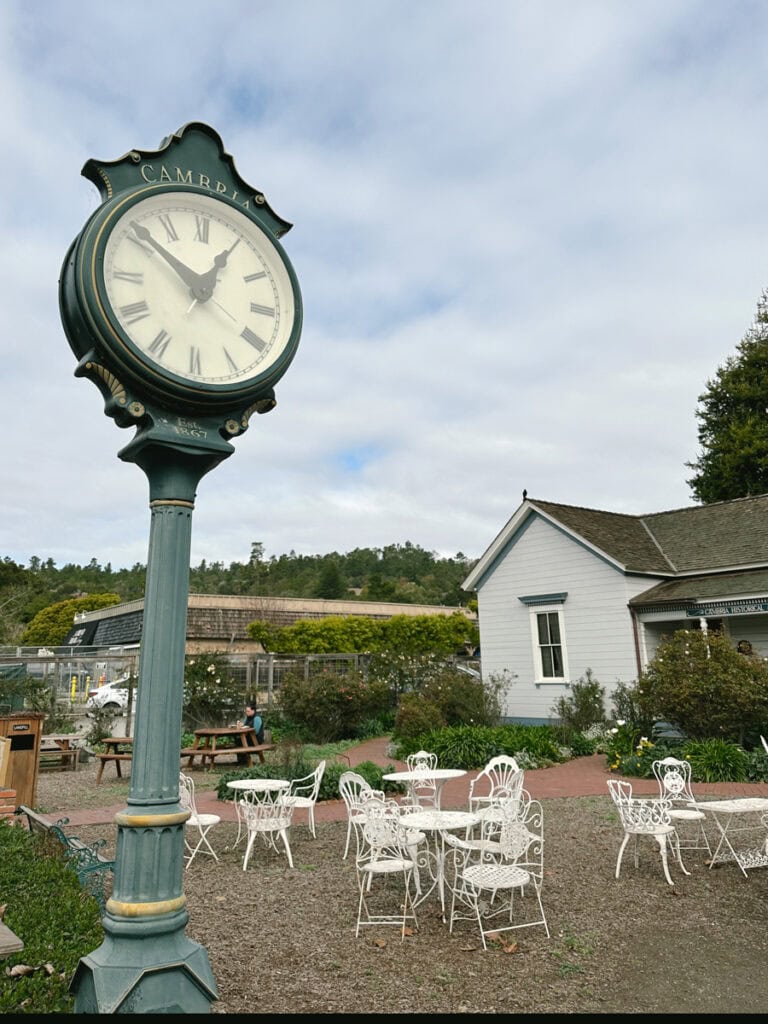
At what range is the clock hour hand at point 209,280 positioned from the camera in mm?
3414

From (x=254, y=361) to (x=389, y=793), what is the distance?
351 inches

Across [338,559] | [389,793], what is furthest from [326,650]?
[338,559]

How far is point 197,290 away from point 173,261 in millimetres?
165

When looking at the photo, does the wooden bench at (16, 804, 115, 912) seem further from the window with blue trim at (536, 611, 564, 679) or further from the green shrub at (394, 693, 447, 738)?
the window with blue trim at (536, 611, 564, 679)

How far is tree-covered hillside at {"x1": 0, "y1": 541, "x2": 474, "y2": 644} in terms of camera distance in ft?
206

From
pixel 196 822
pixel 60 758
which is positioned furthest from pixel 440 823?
pixel 60 758

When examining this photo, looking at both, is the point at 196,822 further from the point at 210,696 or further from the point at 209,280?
the point at 210,696

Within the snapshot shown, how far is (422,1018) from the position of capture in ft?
5.05

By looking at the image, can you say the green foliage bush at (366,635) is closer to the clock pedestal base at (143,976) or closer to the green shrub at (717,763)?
the green shrub at (717,763)

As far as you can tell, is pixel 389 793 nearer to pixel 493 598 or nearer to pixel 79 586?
pixel 493 598

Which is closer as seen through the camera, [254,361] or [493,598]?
[254,361]

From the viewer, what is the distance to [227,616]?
35094 millimetres

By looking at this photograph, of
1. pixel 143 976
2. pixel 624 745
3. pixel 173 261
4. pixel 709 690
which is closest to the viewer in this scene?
pixel 143 976

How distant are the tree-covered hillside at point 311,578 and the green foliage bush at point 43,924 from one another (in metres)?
45.4
